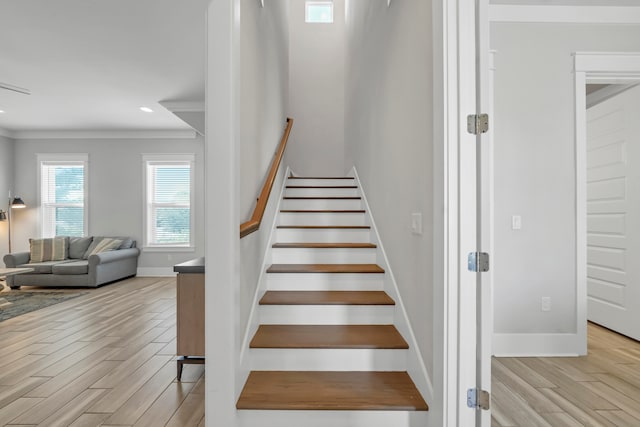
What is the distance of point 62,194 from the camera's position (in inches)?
270

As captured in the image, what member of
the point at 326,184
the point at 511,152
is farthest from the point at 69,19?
the point at 511,152

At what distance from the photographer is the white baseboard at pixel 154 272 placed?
6.68 m

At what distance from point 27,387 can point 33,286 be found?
14.7ft

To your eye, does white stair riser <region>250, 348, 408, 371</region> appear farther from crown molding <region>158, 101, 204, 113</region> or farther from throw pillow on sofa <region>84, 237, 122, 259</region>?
throw pillow on sofa <region>84, 237, 122, 259</region>

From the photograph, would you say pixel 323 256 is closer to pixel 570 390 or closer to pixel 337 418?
pixel 337 418

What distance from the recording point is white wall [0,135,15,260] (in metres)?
6.59

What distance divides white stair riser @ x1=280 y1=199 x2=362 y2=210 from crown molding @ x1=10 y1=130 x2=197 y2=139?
13.0 feet

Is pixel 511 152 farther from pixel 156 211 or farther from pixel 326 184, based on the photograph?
pixel 156 211

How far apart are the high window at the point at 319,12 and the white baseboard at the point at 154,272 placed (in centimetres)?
546

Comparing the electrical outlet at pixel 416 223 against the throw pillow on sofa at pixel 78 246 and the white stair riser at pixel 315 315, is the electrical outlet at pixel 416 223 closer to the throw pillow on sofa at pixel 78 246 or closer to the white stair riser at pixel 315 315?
the white stair riser at pixel 315 315

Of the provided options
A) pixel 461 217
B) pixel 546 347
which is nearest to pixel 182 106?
pixel 461 217

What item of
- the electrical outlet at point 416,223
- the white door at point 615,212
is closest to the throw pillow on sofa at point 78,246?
the electrical outlet at point 416,223

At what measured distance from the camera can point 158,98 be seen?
16.2 feet

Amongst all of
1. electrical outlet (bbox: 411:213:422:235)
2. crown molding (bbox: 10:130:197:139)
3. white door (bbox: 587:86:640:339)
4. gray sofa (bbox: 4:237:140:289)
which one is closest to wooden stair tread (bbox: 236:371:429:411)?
electrical outlet (bbox: 411:213:422:235)
